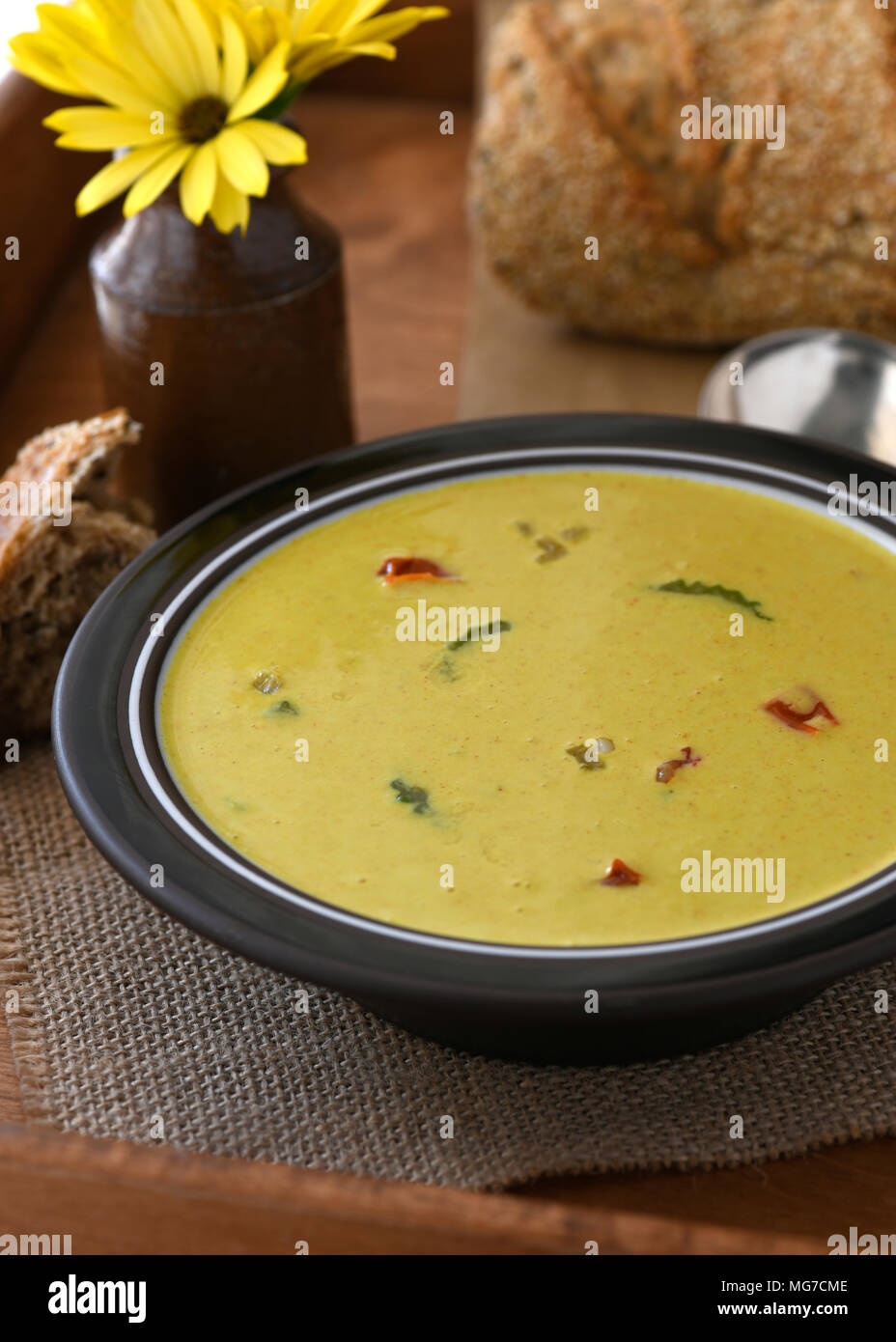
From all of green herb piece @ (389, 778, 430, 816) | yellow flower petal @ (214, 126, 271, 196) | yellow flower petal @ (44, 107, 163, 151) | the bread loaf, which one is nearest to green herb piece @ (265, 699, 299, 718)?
green herb piece @ (389, 778, 430, 816)

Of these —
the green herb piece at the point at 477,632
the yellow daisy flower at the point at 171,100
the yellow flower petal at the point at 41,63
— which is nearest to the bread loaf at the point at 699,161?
the yellow daisy flower at the point at 171,100

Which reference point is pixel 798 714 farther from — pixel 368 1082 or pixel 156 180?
pixel 156 180

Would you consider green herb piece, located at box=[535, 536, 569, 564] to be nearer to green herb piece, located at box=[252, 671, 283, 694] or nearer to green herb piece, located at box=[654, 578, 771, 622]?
green herb piece, located at box=[654, 578, 771, 622]

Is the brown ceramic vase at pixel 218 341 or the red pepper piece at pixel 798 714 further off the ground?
the brown ceramic vase at pixel 218 341

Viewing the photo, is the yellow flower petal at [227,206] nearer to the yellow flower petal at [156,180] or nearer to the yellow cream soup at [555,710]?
the yellow flower petal at [156,180]

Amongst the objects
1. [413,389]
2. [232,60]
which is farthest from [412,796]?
[413,389]

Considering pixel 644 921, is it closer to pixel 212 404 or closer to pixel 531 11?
pixel 212 404
